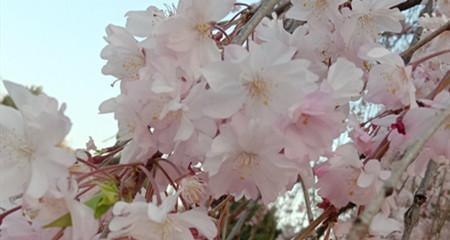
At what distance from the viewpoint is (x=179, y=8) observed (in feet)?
2.34

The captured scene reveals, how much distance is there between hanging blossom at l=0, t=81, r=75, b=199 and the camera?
1.82 ft

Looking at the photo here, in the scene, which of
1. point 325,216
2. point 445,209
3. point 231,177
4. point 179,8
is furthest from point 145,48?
point 445,209

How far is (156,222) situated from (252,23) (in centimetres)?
24

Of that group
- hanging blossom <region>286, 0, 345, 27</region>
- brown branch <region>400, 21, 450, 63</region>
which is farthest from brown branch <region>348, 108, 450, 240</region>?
hanging blossom <region>286, 0, 345, 27</region>

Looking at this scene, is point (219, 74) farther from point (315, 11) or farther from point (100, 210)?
point (315, 11)

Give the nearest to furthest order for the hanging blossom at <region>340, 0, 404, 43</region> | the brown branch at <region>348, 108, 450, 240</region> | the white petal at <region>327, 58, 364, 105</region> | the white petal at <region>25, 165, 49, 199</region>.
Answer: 1. the brown branch at <region>348, 108, 450, 240</region>
2. the white petal at <region>25, 165, 49, 199</region>
3. the white petal at <region>327, 58, 364, 105</region>
4. the hanging blossom at <region>340, 0, 404, 43</region>

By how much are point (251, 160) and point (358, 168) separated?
0.14 m

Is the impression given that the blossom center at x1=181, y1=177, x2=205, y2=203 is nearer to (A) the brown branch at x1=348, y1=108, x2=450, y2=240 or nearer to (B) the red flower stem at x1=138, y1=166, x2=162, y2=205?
(B) the red flower stem at x1=138, y1=166, x2=162, y2=205

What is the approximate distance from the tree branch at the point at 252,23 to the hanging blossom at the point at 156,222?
176 mm

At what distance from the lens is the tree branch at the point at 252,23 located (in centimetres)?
67

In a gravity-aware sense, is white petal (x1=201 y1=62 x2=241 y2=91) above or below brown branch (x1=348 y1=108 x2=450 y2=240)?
above

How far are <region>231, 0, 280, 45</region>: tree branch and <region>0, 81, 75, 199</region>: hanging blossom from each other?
0.67 ft

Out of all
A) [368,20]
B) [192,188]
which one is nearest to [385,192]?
[192,188]

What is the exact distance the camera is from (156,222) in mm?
579
